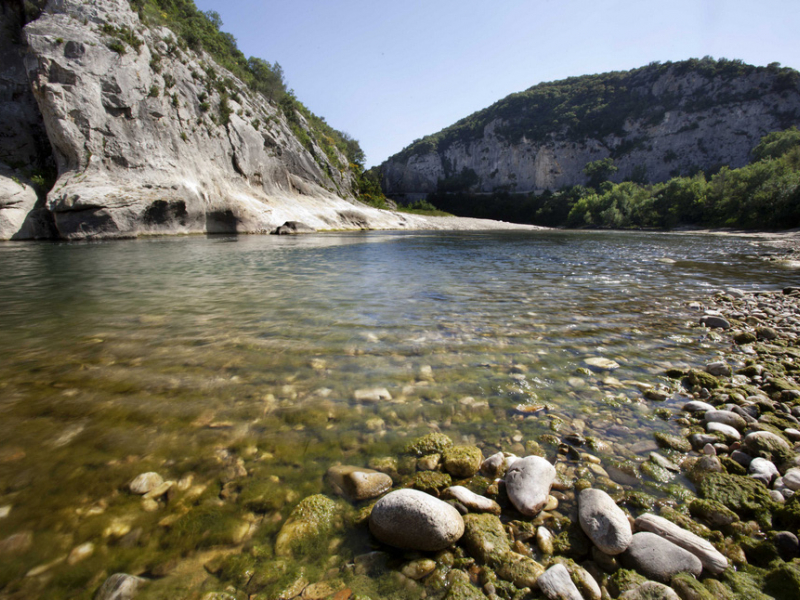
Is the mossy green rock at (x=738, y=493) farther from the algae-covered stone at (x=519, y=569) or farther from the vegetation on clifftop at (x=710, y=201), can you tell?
the vegetation on clifftop at (x=710, y=201)

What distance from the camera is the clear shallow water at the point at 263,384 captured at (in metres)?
2.12

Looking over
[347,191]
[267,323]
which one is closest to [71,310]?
[267,323]

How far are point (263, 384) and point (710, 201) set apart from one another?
232 ft

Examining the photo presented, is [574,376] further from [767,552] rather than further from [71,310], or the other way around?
[71,310]

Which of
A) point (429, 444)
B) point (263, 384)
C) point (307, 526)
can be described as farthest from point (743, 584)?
point (263, 384)

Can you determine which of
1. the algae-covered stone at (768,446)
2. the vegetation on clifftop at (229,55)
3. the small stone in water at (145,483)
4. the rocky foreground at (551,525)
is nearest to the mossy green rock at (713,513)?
the rocky foreground at (551,525)

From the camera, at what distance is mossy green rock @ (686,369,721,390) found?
3.58m

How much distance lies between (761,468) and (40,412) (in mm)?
5680

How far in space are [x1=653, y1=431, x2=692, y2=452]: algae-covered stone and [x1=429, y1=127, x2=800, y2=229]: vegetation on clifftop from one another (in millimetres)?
51199

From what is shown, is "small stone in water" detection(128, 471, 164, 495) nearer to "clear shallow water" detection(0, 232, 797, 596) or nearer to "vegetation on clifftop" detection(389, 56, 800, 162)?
"clear shallow water" detection(0, 232, 797, 596)

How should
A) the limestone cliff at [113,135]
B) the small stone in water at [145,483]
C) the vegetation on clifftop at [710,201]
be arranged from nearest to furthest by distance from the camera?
the small stone in water at [145,483] → the limestone cliff at [113,135] → the vegetation on clifftop at [710,201]

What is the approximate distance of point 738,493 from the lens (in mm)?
2162

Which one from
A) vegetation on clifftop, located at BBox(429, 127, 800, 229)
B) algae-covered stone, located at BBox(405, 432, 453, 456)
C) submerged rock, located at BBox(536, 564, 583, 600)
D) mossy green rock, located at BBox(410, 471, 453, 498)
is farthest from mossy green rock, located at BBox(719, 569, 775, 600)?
vegetation on clifftop, located at BBox(429, 127, 800, 229)

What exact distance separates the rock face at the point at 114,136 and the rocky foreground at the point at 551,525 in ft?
94.2
